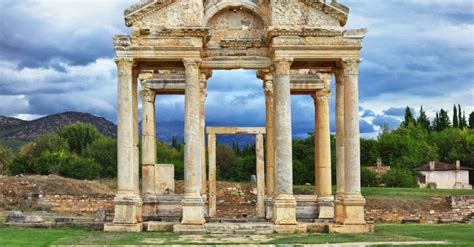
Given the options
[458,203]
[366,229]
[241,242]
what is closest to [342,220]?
[366,229]

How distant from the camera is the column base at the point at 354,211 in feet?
93.8

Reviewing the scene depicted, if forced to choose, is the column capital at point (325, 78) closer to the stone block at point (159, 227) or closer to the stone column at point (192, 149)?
the stone column at point (192, 149)

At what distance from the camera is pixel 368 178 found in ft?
217

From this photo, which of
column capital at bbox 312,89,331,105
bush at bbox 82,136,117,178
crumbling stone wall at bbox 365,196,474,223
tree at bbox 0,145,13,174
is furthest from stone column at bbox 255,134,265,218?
tree at bbox 0,145,13,174

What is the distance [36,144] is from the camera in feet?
314

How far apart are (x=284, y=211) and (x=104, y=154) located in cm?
6390

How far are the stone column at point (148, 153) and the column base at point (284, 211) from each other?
790cm

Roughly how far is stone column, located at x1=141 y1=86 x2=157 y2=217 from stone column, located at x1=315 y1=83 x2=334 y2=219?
8066 millimetres

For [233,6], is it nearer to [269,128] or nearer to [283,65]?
[283,65]

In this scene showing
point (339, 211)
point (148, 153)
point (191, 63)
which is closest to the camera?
point (191, 63)

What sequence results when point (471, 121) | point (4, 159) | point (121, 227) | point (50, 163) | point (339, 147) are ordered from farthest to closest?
point (471, 121), point (4, 159), point (50, 163), point (339, 147), point (121, 227)

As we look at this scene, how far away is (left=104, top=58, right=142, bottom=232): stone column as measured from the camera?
28500 mm

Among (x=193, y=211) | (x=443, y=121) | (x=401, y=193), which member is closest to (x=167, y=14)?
(x=193, y=211)

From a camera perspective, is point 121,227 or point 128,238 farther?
point 121,227
